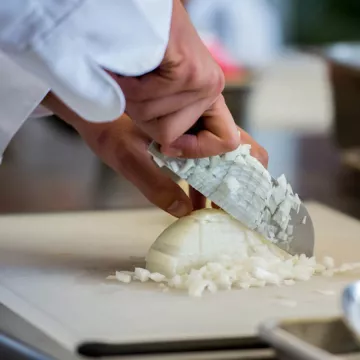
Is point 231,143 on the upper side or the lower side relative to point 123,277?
upper

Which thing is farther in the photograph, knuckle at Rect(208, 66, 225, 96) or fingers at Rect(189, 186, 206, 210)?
fingers at Rect(189, 186, 206, 210)

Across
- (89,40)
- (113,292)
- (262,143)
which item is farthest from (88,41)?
(262,143)

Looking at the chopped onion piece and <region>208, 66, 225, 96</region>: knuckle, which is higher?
<region>208, 66, 225, 96</region>: knuckle

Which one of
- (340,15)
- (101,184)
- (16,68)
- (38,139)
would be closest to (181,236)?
(16,68)

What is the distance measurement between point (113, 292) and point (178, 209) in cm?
15

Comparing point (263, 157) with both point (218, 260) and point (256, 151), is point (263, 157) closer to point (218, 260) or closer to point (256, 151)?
point (256, 151)

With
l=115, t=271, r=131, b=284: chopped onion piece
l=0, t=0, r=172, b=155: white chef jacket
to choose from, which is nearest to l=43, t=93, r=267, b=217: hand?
l=115, t=271, r=131, b=284: chopped onion piece

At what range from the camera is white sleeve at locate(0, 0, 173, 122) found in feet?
2.43

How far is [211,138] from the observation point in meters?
0.86

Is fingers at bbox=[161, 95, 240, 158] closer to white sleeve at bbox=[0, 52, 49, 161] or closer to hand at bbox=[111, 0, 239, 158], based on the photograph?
hand at bbox=[111, 0, 239, 158]

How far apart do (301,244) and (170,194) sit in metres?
0.14

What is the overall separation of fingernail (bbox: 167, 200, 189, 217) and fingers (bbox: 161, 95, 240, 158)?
105 millimetres

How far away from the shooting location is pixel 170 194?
99 centimetres

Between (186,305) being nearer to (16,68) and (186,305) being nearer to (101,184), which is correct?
(16,68)
